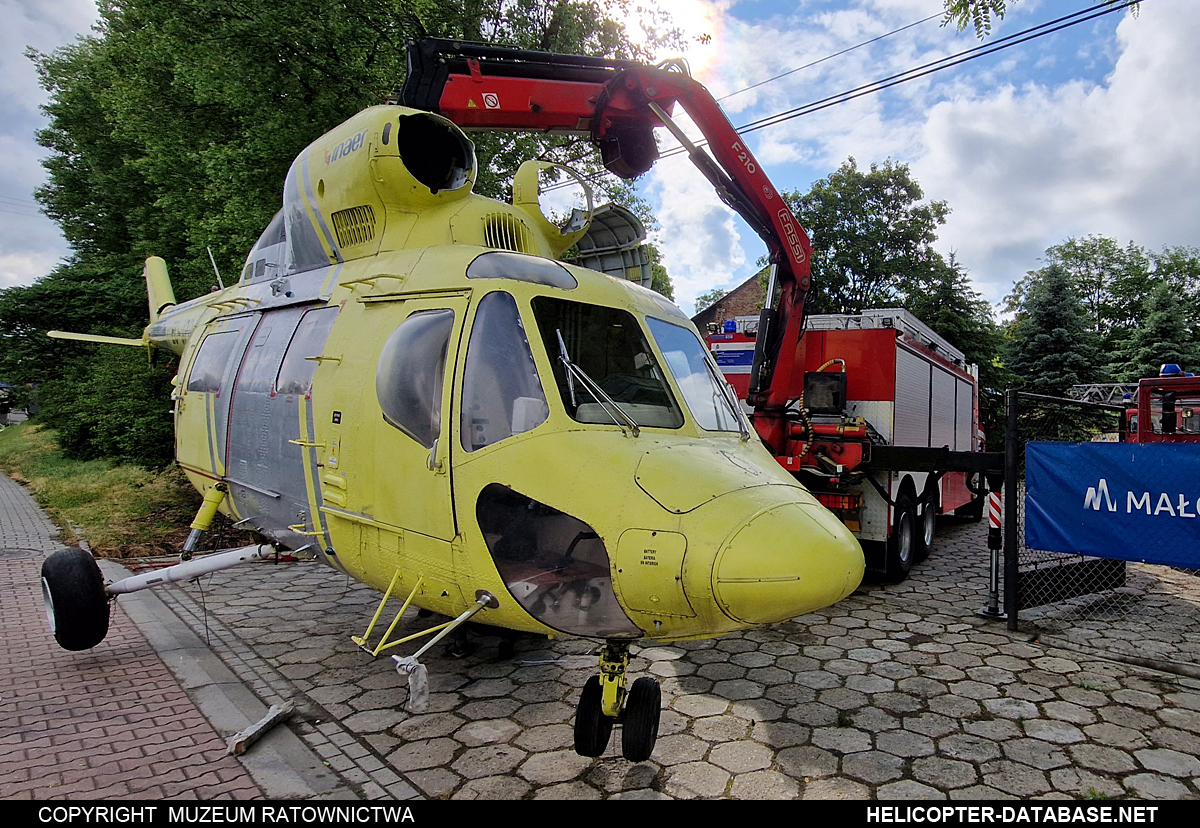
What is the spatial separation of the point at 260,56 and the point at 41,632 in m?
9.92

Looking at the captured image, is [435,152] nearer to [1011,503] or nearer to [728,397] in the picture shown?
[728,397]

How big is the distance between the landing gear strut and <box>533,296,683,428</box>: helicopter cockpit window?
1054mm

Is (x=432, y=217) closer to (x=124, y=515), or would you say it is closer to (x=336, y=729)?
(x=336, y=729)

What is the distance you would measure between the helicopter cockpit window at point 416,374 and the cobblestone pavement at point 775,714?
1765mm

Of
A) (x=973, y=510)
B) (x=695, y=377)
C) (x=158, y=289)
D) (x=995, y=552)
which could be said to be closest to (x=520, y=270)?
(x=695, y=377)

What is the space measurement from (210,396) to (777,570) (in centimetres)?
507

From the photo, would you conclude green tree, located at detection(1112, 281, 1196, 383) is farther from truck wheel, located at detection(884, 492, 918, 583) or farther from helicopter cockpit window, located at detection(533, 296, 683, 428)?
helicopter cockpit window, located at detection(533, 296, 683, 428)

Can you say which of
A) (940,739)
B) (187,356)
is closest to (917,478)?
(940,739)

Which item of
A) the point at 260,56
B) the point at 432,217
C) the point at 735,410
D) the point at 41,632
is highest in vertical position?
the point at 260,56

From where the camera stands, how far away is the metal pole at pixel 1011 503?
19.3 ft

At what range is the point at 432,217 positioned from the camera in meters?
4.40

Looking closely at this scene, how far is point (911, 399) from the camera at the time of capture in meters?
8.19

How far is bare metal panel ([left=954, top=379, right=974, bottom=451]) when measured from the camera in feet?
35.2

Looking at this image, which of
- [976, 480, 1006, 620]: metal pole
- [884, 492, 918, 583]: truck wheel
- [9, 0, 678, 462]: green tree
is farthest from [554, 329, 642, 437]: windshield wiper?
[9, 0, 678, 462]: green tree
